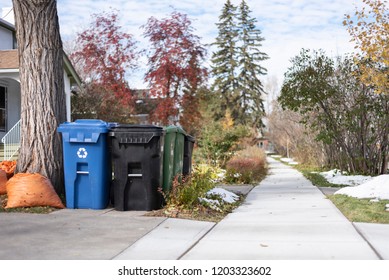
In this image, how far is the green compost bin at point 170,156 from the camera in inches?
366

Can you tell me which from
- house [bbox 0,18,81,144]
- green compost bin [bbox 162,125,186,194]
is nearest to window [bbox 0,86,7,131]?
house [bbox 0,18,81,144]

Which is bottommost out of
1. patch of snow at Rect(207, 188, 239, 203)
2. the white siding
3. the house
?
patch of snow at Rect(207, 188, 239, 203)

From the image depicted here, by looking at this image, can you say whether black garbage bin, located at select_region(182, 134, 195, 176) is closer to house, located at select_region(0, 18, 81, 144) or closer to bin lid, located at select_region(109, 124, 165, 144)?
bin lid, located at select_region(109, 124, 165, 144)

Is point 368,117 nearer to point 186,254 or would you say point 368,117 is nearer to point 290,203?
point 290,203

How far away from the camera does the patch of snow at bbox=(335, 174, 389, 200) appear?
10.7m

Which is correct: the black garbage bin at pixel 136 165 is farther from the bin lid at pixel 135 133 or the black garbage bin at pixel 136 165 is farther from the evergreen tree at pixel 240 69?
the evergreen tree at pixel 240 69

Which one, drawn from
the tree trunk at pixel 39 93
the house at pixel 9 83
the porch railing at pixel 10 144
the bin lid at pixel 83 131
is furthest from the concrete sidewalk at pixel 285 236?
the house at pixel 9 83

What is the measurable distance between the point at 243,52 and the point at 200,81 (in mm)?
39071

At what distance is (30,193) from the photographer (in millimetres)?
8664

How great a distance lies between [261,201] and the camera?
35.5ft

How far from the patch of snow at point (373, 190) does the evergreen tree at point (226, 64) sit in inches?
1866

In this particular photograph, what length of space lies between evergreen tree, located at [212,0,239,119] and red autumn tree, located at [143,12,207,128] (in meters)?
35.1

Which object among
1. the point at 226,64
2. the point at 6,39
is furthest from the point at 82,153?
the point at 226,64
